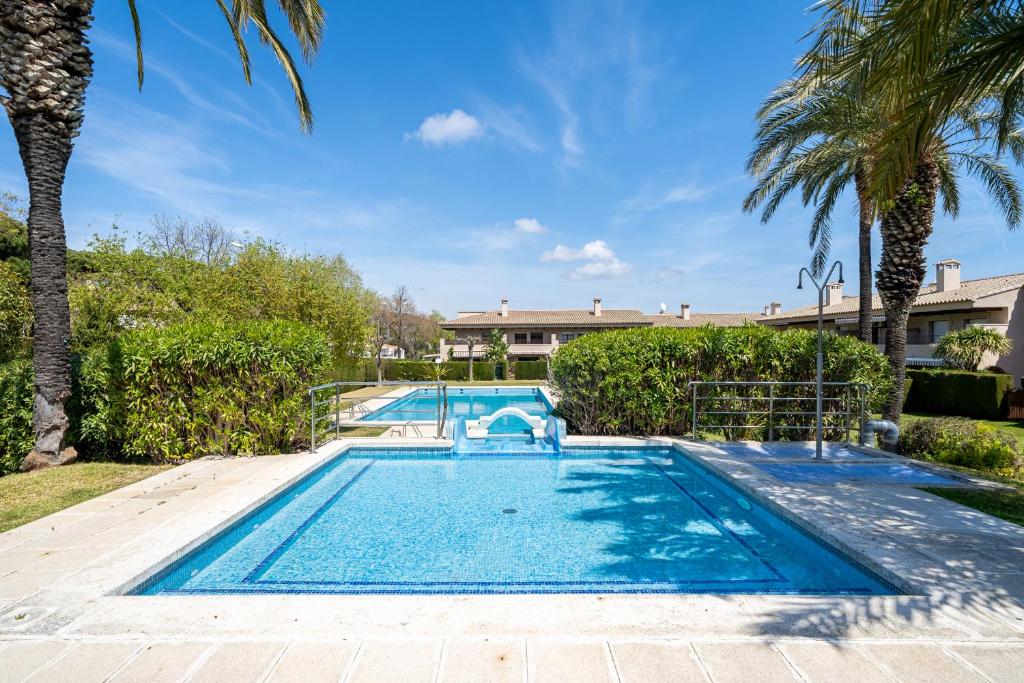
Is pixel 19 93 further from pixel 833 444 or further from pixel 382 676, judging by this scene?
pixel 833 444

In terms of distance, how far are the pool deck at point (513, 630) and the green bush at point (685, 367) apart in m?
5.82

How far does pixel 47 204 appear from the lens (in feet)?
23.4

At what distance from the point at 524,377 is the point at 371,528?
30.7m

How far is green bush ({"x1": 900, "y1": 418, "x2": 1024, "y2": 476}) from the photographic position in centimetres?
819

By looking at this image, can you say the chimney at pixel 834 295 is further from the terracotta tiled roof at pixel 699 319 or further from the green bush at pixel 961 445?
the green bush at pixel 961 445

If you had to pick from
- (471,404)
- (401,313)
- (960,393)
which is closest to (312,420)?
(471,404)


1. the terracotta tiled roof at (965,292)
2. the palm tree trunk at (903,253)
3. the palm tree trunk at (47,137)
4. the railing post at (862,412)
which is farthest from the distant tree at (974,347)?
the palm tree trunk at (47,137)

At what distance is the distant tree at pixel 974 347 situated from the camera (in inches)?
746

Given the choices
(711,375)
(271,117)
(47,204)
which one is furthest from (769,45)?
(47,204)

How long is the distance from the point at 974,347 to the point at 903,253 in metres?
13.5

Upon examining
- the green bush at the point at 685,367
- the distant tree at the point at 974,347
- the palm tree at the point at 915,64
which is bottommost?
the green bush at the point at 685,367

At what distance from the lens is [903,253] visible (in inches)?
411

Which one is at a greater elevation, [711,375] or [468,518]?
[711,375]

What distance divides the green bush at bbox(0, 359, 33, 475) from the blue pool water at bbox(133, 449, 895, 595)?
14.8 ft
